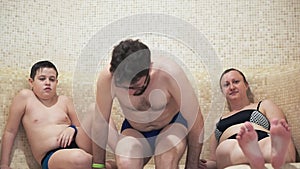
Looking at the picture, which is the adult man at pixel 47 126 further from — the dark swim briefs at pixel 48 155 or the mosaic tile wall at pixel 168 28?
the mosaic tile wall at pixel 168 28

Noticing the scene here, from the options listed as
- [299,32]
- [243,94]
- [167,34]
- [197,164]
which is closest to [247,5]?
[299,32]

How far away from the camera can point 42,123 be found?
2.15 meters

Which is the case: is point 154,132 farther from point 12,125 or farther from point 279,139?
point 12,125

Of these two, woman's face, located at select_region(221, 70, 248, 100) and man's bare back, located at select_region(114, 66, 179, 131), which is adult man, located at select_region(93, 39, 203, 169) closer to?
man's bare back, located at select_region(114, 66, 179, 131)

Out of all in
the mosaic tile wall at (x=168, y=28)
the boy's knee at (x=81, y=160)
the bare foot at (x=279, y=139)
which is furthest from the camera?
the mosaic tile wall at (x=168, y=28)

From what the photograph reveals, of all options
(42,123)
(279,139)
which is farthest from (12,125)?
(279,139)

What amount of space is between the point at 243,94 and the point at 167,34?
686 millimetres

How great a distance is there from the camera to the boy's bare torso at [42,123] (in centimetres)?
207

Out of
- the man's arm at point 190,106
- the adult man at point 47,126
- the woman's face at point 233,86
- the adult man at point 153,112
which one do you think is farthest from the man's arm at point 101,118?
the woman's face at point 233,86

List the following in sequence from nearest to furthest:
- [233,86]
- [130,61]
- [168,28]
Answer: [130,61] → [233,86] → [168,28]

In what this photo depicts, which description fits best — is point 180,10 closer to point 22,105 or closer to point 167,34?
point 167,34

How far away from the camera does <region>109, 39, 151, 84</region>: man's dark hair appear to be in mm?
1580

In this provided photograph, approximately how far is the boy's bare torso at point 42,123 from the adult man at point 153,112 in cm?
38

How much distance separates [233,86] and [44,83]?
940 millimetres
